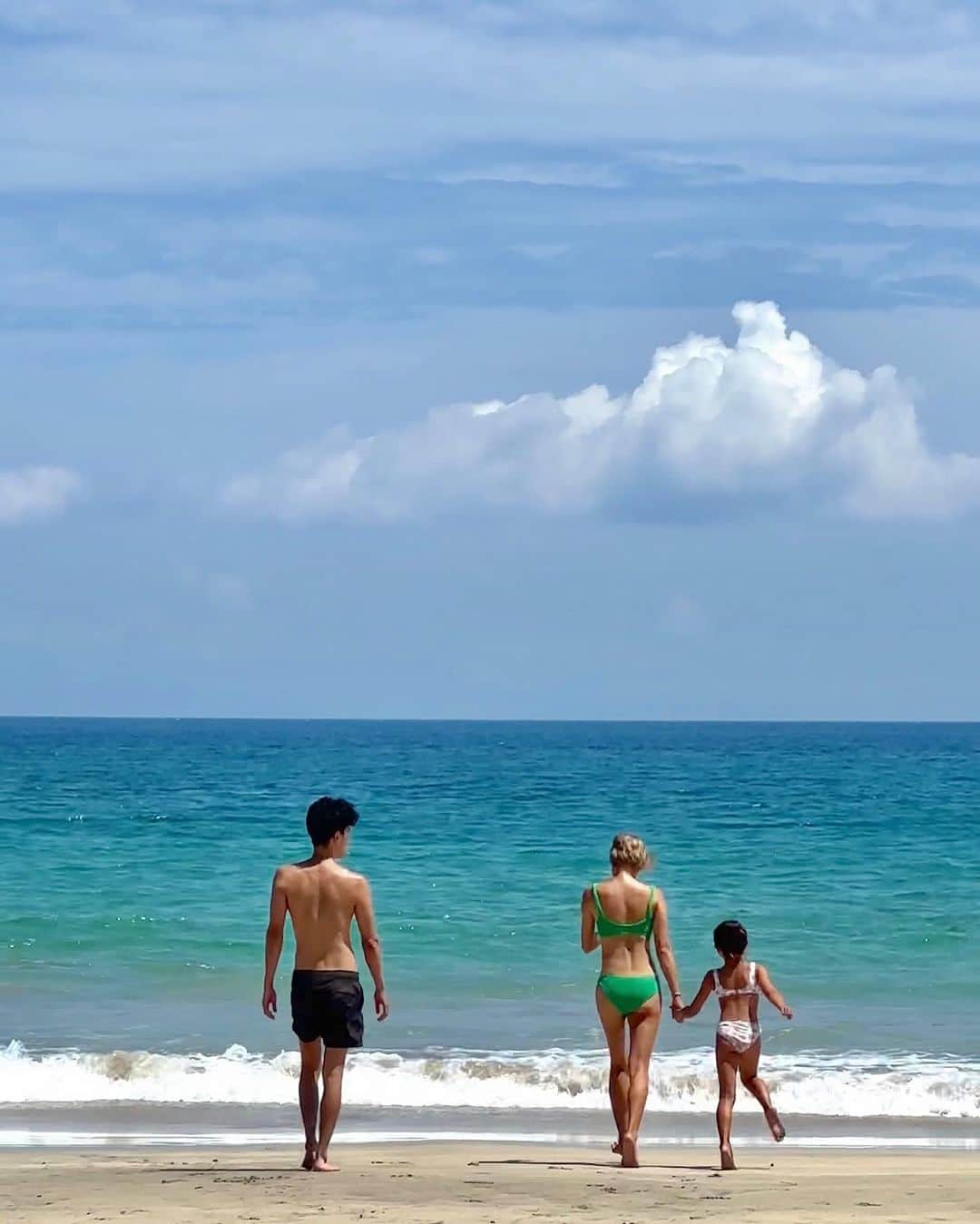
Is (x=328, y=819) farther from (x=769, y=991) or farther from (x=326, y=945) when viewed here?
(x=769, y=991)

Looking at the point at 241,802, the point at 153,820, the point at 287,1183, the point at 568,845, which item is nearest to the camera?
the point at 287,1183

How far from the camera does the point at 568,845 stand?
26.9 meters

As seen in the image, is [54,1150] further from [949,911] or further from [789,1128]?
[949,911]

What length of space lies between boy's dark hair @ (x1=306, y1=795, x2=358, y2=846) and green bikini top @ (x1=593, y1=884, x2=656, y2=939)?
1.20 meters

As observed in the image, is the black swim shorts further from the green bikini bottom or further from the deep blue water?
the deep blue water

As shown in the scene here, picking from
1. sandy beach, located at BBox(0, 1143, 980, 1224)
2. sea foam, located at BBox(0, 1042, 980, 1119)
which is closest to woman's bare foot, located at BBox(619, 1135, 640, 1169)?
sandy beach, located at BBox(0, 1143, 980, 1224)

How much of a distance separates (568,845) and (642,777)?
21600 millimetres

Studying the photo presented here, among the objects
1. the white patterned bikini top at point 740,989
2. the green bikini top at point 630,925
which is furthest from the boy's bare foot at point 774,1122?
the green bikini top at point 630,925

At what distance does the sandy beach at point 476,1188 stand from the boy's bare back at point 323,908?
972 millimetres

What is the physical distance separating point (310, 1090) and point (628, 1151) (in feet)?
5.05

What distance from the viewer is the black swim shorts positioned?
7.37m

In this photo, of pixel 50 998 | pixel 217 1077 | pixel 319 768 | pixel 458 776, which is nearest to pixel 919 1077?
pixel 217 1077

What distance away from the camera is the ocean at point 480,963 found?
1063cm

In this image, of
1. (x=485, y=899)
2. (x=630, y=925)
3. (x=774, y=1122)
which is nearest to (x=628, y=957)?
(x=630, y=925)
